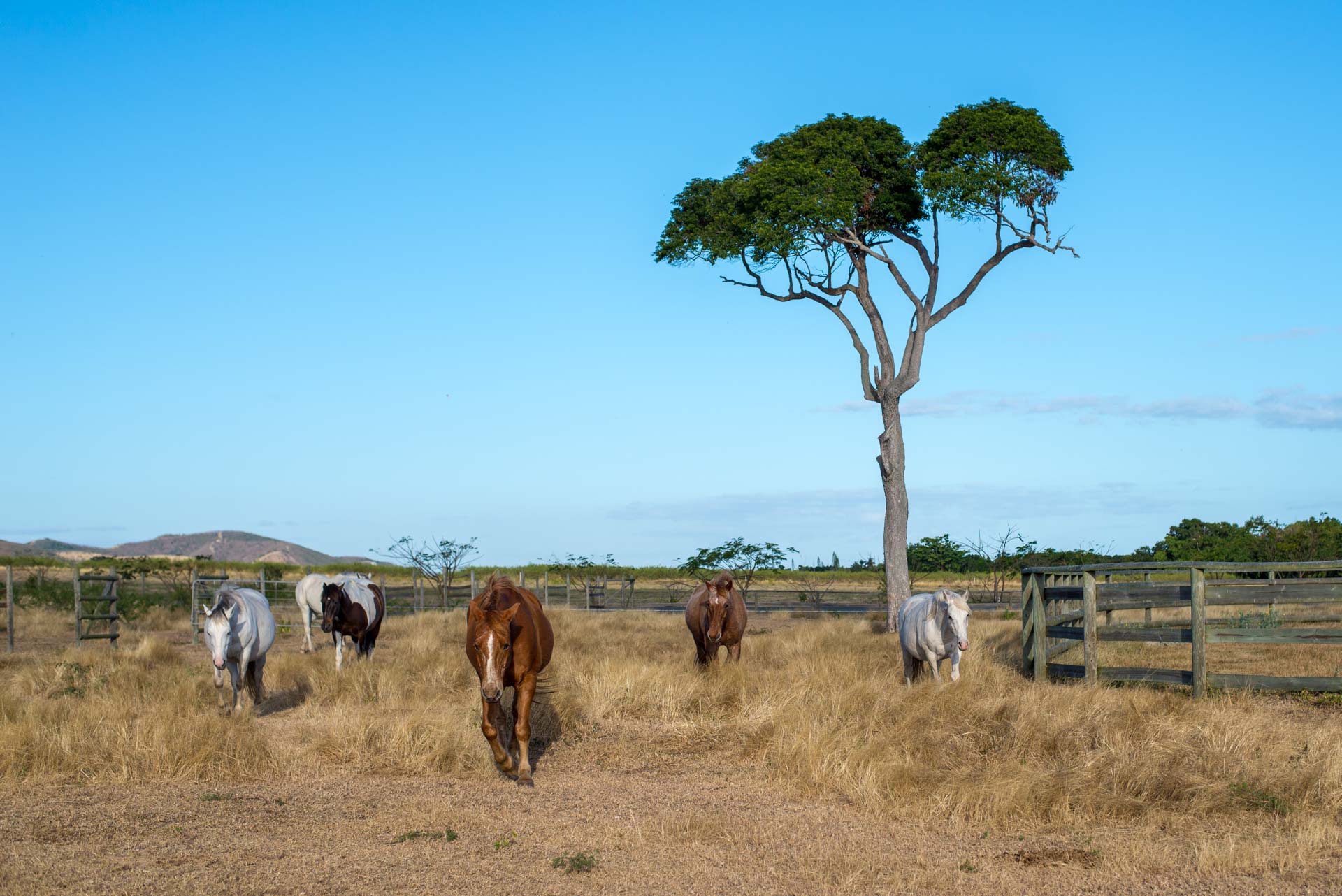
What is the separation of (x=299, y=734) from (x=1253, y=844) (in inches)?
334

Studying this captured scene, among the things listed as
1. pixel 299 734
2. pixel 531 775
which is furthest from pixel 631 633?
pixel 531 775

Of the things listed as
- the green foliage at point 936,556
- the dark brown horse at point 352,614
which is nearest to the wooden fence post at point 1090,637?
the dark brown horse at point 352,614

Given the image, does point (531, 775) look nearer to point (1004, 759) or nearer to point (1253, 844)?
point (1004, 759)

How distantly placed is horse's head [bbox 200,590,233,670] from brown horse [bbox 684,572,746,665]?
19.1 feet

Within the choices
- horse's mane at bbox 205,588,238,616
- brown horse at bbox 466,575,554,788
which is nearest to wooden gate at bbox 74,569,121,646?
horse's mane at bbox 205,588,238,616

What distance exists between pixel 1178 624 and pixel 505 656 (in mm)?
10274

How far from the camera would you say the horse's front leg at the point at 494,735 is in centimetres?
867

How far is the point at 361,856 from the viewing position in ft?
22.2

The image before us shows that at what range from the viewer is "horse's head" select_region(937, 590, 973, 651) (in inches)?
481

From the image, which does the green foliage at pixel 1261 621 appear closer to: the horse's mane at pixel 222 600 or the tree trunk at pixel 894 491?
the tree trunk at pixel 894 491

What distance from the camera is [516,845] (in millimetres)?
7051

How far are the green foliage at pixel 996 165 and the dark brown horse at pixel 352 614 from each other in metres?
14.9

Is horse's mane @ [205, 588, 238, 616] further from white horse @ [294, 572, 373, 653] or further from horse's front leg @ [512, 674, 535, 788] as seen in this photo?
white horse @ [294, 572, 373, 653]

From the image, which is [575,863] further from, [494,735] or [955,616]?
[955,616]
